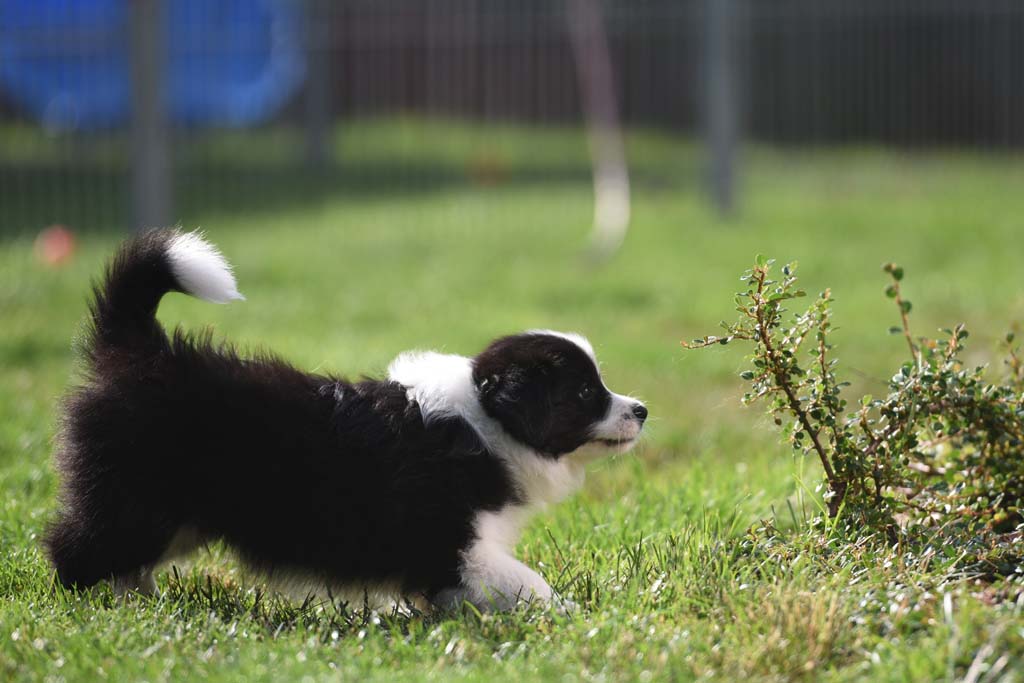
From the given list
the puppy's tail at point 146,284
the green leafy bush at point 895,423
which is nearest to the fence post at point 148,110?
the puppy's tail at point 146,284

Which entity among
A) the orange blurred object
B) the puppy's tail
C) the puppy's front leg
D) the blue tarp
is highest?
the blue tarp

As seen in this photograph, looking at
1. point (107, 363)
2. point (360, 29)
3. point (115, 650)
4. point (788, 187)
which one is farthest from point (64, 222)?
point (115, 650)

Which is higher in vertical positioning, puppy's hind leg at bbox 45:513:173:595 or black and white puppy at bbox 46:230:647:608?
black and white puppy at bbox 46:230:647:608

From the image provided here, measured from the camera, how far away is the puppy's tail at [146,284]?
10.6ft

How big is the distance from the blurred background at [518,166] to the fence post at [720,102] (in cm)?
2

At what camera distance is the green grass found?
2.75m

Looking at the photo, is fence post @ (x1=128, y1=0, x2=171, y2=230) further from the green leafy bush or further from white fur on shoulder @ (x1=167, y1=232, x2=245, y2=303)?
the green leafy bush

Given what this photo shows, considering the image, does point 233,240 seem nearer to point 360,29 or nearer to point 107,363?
point 360,29

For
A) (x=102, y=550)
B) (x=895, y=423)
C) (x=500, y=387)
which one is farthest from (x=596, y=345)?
(x=102, y=550)

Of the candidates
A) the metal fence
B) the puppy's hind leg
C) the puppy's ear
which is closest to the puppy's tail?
the puppy's hind leg

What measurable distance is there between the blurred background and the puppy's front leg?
2390mm

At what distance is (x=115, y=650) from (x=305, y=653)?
401mm

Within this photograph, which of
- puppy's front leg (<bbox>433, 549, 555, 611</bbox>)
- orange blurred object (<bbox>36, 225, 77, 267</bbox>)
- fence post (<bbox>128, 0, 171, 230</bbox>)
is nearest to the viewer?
puppy's front leg (<bbox>433, 549, 555, 611</bbox>)

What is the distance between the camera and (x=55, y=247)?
8.56 meters
